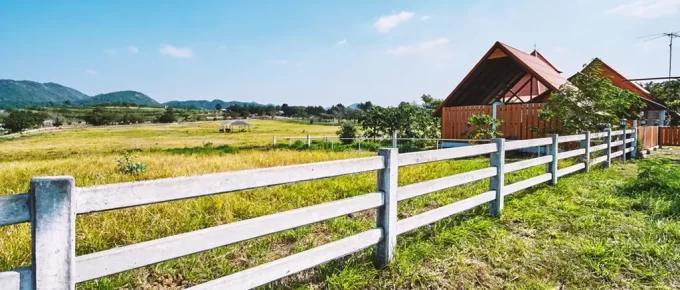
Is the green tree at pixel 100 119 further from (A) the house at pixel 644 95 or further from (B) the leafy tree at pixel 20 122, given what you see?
(A) the house at pixel 644 95

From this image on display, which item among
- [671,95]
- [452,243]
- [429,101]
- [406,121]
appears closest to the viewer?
[452,243]

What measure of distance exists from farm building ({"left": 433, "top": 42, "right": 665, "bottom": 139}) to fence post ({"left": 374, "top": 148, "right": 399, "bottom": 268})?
40.7ft

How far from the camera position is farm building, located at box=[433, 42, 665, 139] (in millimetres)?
15141

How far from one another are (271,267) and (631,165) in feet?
37.7

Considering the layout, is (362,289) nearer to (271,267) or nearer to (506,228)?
(271,267)

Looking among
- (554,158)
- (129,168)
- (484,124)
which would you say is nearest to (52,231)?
(554,158)

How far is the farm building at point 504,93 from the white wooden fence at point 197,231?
40.7 ft

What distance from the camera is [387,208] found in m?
3.47

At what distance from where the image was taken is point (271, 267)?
8.91 feet

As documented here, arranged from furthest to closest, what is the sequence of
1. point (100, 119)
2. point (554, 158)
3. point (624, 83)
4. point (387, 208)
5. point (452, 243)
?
point (100, 119)
point (624, 83)
point (554, 158)
point (452, 243)
point (387, 208)

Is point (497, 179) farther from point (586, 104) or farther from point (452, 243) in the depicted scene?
point (586, 104)

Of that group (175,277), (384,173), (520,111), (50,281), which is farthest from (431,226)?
(520,111)

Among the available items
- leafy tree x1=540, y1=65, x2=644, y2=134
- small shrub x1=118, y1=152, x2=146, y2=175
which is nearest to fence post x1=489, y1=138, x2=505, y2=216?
small shrub x1=118, y1=152, x2=146, y2=175

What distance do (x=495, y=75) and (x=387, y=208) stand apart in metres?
16.6
